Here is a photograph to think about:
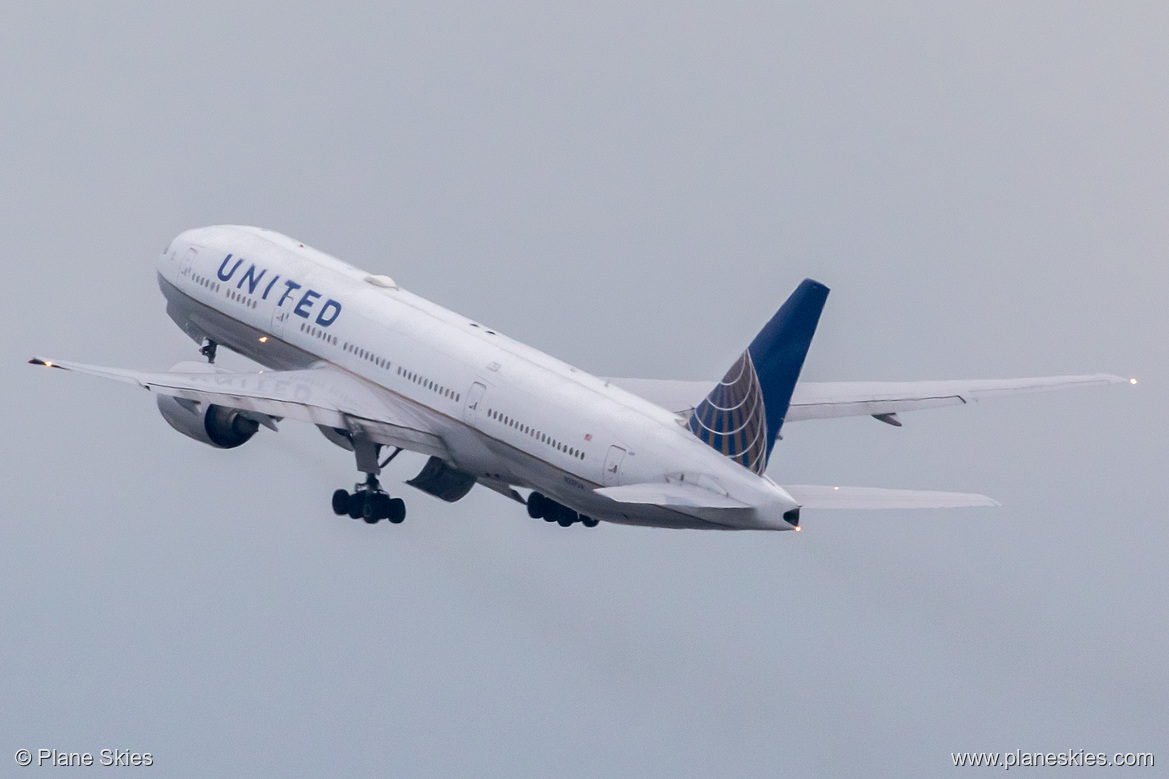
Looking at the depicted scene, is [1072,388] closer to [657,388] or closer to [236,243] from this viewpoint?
[657,388]

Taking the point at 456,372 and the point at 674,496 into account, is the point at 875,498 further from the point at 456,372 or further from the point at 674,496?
the point at 456,372

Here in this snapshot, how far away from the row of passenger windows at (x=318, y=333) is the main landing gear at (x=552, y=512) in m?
6.47

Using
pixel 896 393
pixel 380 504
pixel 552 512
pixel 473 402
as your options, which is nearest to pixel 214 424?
pixel 380 504

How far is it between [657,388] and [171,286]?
14.4 m

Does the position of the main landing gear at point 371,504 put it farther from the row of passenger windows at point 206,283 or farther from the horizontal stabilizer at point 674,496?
the horizontal stabilizer at point 674,496

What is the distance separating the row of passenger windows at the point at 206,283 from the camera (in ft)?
200

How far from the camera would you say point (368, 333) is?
186 ft

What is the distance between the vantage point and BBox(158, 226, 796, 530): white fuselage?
163ft

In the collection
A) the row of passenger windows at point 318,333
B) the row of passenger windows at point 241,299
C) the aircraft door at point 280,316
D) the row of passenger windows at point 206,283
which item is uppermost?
the row of passenger windows at point 206,283

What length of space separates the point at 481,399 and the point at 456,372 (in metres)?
1.27

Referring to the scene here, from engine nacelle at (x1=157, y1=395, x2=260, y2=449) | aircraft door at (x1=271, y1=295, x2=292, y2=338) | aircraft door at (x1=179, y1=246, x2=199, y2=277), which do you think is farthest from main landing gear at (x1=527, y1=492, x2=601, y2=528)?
aircraft door at (x1=179, y1=246, x2=199, y2=277)

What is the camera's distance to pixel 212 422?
187 feet

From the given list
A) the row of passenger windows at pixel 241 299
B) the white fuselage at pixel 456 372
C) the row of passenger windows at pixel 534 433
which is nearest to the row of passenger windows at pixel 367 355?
the white fuselage at pixel 456 372

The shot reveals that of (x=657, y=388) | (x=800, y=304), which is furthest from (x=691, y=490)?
(x=657, y=388)
